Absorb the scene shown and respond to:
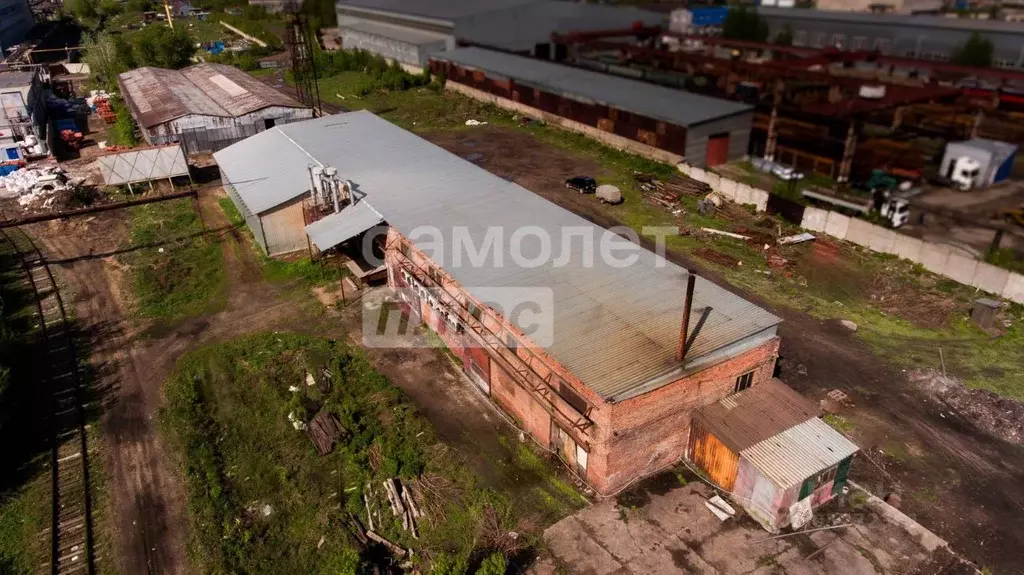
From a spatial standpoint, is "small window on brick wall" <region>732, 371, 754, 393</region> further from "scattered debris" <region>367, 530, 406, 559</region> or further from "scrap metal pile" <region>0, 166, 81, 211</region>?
"scrap metal pile" <region>0, 166, 81, 211</region>

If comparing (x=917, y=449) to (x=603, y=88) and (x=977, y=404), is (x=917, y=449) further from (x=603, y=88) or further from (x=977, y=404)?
(x=603, y=88)

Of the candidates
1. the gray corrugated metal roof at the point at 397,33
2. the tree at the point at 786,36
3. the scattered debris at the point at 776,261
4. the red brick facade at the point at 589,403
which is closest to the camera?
the red brick facade at the point at 589,403

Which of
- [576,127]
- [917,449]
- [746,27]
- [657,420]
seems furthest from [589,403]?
[746,27]

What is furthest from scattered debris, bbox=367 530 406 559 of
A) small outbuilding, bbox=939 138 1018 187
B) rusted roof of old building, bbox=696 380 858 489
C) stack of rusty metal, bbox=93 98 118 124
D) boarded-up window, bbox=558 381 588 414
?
stack of rusty metal, bbox=93 98 118 124

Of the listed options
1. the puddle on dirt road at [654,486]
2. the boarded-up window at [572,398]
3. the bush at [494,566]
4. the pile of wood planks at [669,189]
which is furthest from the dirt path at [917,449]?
the bush at [494,566]

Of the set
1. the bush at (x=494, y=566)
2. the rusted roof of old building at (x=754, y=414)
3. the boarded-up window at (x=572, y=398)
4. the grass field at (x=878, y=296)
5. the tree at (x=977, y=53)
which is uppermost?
the tree at (x=977, y=53)

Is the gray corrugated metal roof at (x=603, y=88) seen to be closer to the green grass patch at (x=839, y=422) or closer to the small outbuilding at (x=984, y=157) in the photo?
the small outbuilding at (x=984, y=157)

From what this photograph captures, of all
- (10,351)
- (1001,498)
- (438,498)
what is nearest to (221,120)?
(10,351)
